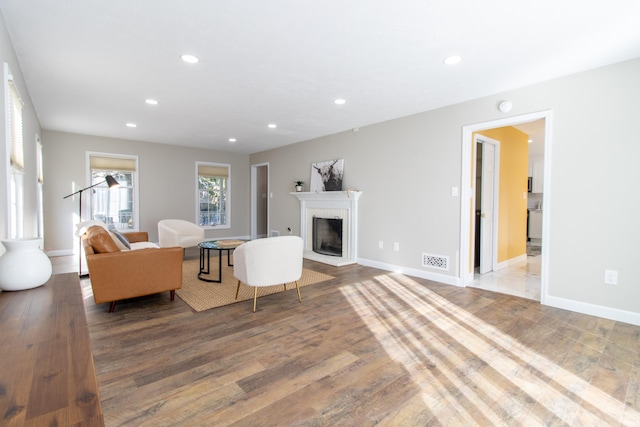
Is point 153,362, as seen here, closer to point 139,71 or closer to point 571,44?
point 139,71

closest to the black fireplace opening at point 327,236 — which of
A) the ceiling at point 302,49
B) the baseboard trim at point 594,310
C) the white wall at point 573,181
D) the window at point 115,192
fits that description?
the white wall at point 573,181

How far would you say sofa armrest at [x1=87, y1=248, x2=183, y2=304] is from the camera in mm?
2889

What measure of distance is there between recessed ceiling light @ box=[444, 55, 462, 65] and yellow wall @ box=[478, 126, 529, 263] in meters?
2.23

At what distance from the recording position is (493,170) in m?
4.87

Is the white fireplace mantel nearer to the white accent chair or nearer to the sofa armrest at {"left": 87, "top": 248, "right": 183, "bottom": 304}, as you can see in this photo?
the white accent chair

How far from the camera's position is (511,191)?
5262 millimetres

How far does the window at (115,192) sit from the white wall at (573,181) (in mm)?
5701

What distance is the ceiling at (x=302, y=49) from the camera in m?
2.06

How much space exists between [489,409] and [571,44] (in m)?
2.77

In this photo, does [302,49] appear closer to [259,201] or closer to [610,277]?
[610,277]

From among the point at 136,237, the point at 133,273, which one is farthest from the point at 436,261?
the point at 136,237

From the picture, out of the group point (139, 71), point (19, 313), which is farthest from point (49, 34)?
point (19, 313)

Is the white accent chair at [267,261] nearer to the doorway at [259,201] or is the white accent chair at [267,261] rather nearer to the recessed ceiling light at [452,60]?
the recessed ceiling light at [452,60]

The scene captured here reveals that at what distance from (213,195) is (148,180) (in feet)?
5.04
